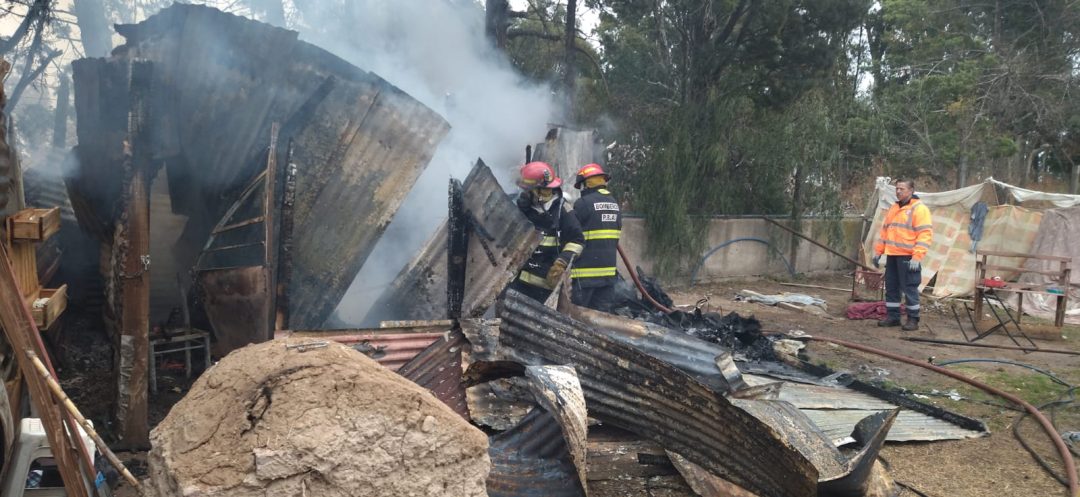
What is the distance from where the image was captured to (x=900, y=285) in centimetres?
862

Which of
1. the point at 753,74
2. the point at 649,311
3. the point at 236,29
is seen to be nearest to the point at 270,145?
the point at 236,29

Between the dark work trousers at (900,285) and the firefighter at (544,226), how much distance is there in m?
4.47

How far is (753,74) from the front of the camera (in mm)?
11883

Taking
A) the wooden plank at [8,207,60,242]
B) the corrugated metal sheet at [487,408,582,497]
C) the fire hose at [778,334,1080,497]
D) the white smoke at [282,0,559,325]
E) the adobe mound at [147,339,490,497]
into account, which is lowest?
the fire hose at [778,334,1080,497]

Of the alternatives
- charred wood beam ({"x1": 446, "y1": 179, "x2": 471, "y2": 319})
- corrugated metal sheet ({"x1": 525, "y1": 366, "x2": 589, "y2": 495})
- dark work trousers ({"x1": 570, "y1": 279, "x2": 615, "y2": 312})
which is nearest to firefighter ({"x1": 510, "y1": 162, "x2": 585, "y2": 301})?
dark work trousers ({"x1": 570, "y1": 279, "x2": 615, "y2": 312})

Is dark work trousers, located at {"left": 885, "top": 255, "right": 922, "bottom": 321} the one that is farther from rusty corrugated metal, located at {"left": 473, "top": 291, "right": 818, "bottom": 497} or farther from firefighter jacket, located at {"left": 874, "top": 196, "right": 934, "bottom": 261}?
rusty corrugated metal, located at {"left": 473, "top": 291, "right": 818, "bottom": 497}

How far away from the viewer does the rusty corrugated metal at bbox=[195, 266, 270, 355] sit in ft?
15.5

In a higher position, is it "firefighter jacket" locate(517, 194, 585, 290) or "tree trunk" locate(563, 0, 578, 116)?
"tree trunk" locate(563, 0, 578, 116)

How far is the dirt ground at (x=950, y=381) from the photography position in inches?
168

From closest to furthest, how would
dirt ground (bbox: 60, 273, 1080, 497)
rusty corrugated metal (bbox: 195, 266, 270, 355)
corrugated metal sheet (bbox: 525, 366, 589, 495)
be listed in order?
corrugated metal sheet (bbox: 525, 366, 589, 495), dirt ground (bbox: 60, 273, 1080, 497), rusty corrugated metal (bbox: 195, 266, 270, 355)

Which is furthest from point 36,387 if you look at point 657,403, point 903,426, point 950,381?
point 950,381

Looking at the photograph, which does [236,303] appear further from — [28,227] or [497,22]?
[497,22]

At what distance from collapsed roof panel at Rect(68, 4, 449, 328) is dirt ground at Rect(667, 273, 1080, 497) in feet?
13.2

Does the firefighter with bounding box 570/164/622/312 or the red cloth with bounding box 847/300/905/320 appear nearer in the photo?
the firefighter with bounding box 570/164/622/312
